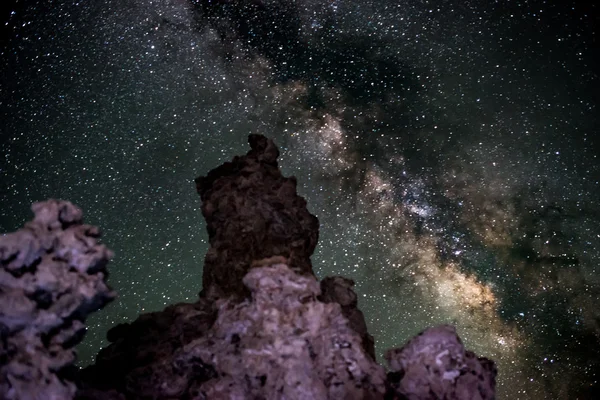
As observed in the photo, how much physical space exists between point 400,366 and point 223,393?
342 centimetres

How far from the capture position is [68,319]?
548 centimetres

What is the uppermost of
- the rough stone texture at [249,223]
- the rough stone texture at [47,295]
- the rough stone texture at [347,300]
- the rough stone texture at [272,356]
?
the rough stone texture at [47,295]

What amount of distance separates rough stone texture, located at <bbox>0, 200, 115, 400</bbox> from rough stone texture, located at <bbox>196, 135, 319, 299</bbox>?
3056mm

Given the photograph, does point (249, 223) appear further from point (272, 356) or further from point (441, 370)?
point (441, 370)

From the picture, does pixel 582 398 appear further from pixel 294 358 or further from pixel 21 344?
pixel 21 344

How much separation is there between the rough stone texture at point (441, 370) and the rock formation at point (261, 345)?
2cm

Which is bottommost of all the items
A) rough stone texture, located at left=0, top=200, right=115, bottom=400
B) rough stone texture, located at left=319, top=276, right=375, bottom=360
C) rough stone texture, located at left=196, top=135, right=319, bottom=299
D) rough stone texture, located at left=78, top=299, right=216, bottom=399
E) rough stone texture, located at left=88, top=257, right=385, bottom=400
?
rough stone texture, located at left=319, top=276, right=375, bottom=360

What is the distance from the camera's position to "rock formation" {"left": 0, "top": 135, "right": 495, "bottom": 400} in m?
6.55

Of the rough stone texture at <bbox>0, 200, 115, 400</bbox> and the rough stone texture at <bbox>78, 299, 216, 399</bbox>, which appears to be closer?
the rough stone texture at <bbox>0, 200, 115, 400</bbox>

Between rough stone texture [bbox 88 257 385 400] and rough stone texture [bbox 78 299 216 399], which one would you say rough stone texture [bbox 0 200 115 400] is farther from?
rough stone texture [bbox 88 257 385 400]

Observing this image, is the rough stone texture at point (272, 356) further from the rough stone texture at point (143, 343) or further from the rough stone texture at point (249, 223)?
the rough stone texture at point (249, 223)

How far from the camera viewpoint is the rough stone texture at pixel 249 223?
A: 8.54 meters

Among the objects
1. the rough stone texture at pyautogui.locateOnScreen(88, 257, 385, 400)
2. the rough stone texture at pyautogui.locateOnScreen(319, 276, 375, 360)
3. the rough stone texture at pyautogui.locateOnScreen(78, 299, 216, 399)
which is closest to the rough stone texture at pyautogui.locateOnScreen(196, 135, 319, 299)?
the rough stone texture at pyautogui.locateOnScreen(78, 299, 216, 399)

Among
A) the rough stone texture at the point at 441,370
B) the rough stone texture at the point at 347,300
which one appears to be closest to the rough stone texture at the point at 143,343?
the rough stone texture at the point at 347,300
